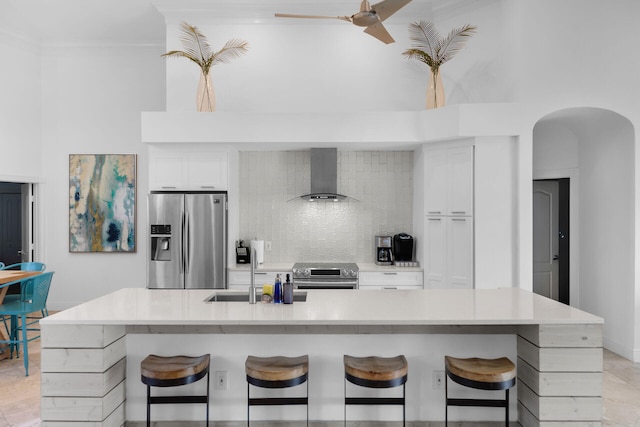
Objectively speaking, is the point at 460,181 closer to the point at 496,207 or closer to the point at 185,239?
the point at 496,207

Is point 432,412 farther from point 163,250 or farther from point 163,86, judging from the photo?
point 163,86

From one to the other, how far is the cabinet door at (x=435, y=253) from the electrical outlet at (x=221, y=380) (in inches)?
105

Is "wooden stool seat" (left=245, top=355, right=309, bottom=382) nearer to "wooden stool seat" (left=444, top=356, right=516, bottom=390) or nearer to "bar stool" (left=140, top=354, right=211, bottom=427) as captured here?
"bar stool" (left=140, top=354, right=211, bottom=427)

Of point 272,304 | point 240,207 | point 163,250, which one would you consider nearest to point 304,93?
point 240,207

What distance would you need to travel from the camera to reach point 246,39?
514 centimetres

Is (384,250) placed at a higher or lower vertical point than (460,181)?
lower

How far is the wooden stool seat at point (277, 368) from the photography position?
7.75 ft

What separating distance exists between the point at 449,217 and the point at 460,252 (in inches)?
15.1

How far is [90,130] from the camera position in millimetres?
5871

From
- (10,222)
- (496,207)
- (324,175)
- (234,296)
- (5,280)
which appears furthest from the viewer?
(10,222)

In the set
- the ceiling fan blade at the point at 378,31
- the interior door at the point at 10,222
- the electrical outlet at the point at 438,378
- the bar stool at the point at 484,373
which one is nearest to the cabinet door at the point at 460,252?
the electrical outlet at the point at 438,378

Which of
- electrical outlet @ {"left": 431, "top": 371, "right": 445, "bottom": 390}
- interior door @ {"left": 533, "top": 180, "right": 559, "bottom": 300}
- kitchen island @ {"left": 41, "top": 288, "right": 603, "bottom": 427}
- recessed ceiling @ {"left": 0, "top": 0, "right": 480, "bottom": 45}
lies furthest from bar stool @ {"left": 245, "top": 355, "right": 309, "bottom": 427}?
recessed ceiling @ {"left": 0, "top": 0, "right": 480, "bottom": 45}

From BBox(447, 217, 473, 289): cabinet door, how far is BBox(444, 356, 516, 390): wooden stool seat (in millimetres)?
1919

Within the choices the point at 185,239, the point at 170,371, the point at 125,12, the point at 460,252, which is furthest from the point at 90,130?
the point at 460,252
